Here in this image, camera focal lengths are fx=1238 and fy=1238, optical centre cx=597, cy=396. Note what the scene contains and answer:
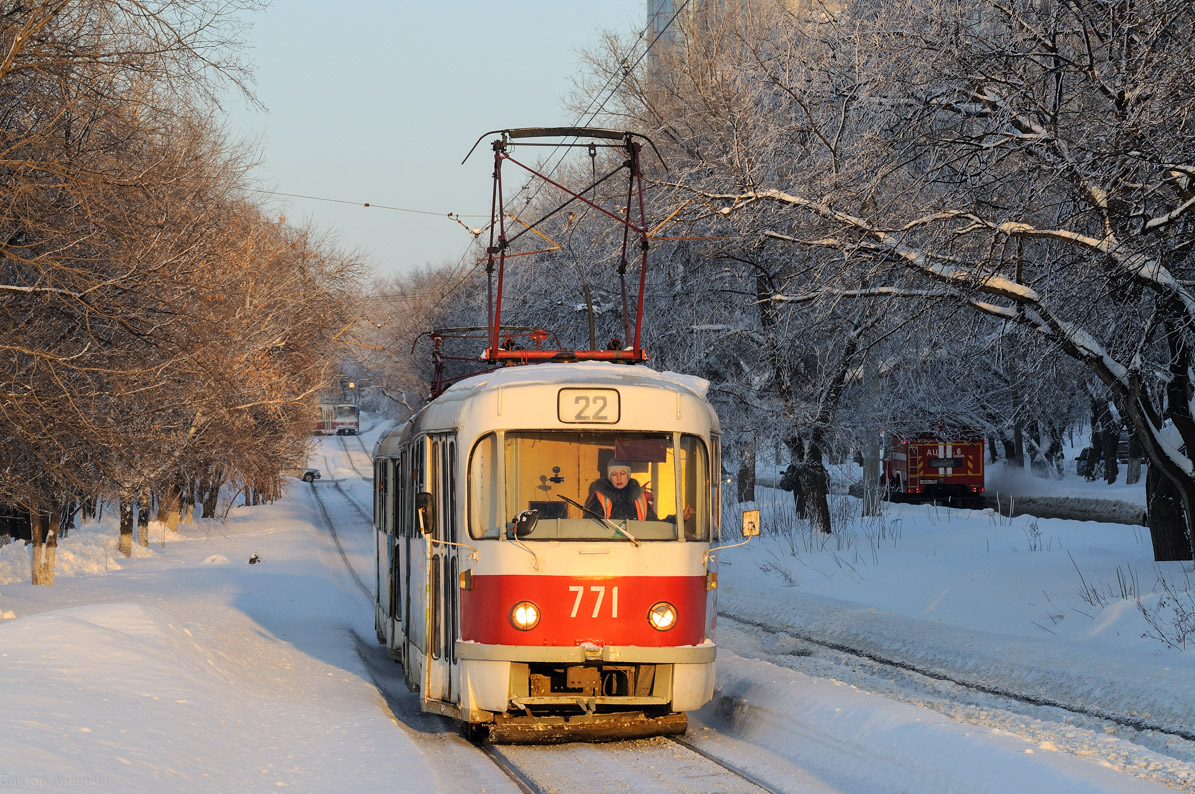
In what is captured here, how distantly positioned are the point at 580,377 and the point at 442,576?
2092mm

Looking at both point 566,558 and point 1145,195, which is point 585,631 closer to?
point 566,558

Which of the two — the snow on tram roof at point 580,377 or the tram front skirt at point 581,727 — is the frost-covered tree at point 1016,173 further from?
the tram front skirt at point 581,727

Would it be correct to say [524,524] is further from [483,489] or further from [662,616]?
[662,616]

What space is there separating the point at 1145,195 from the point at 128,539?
26.5 m

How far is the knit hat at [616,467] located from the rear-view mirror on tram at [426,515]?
150 cm

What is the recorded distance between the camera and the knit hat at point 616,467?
379 inches

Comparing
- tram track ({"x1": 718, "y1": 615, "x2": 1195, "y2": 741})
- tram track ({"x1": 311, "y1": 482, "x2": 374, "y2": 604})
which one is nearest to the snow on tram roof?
tram track ({"x1": 718, "y1": 615, "x2": 1195, "y2": 741})

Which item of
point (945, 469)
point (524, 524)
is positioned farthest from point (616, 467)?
point (945, 469)

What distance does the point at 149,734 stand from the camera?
7.55m

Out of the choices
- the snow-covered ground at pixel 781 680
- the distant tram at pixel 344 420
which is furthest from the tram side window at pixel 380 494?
the distant tram at pixel 344 420

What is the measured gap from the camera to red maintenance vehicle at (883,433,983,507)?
43.5m

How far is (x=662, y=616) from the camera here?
31.0 feet

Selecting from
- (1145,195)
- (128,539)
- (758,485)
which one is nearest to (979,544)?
(1145,195)

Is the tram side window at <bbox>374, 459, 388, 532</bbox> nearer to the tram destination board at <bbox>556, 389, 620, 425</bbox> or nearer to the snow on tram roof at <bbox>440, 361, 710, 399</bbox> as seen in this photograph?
the snow on tram roof at <bbox>440, 361, 710, 399</bbox>
